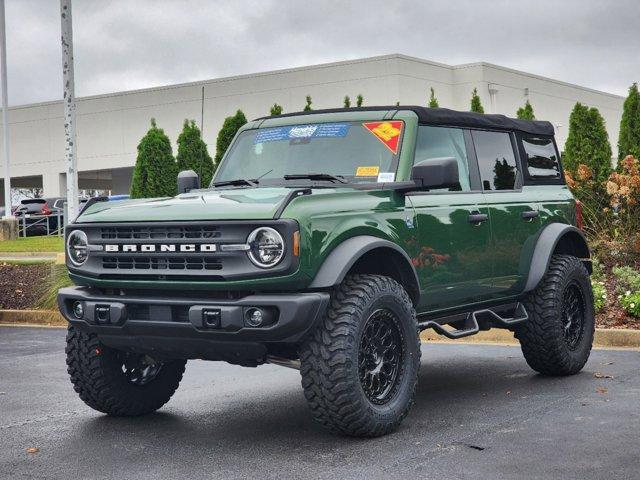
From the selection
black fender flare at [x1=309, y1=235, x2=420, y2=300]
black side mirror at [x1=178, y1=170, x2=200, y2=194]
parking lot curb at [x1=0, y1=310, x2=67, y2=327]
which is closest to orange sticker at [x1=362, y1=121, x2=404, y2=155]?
black fender flare at [x1=309, y1=235, x2=420, y2=300]

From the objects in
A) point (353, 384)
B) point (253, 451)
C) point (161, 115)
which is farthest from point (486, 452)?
point (161, 115)

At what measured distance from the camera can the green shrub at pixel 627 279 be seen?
12.5 metres

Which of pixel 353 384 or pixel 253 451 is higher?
pixel 353 384

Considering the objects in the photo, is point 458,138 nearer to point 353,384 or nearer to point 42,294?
point 353,384

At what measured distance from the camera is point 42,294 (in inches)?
607

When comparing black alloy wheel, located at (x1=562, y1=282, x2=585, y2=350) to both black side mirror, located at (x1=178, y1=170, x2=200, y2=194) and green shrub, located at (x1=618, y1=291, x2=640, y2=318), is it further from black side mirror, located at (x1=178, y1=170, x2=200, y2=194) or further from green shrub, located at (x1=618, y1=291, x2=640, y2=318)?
black side mirror, located at (x1=178, y1=170, x2=200, y2=194)

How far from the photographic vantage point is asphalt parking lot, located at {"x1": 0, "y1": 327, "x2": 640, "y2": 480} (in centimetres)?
567

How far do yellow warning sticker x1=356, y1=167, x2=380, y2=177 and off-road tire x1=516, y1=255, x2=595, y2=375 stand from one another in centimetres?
208

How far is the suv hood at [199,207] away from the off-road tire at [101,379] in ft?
2.84

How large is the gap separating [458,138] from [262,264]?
2.56 metres

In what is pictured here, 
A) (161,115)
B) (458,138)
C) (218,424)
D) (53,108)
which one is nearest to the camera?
(218,424)

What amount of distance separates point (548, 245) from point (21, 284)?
418 inches

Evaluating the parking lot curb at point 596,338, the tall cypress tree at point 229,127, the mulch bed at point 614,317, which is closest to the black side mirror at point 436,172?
the parking lot curb at point 596,338

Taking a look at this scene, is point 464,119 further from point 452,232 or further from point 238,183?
point 238,183
